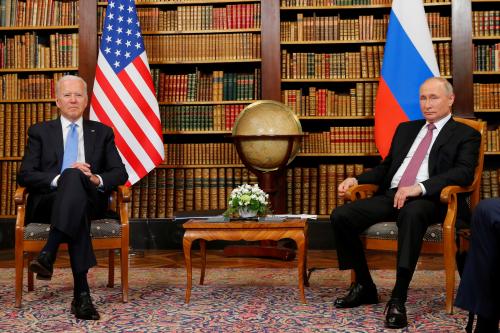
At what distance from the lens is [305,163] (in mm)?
6461

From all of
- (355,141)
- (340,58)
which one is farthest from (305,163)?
(340,58)

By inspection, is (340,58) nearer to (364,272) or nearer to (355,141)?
(355,141)

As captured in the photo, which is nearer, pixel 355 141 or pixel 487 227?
pixel 487 227

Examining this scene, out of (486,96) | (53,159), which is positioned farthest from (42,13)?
(486,96)

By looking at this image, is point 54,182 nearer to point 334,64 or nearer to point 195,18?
point 195,18

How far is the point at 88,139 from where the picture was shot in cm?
399

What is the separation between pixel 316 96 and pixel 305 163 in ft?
2.28

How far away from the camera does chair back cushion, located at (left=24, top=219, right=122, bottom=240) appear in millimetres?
3553

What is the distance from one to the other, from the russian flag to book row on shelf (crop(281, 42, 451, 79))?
523 mm

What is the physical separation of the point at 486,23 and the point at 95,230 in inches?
165

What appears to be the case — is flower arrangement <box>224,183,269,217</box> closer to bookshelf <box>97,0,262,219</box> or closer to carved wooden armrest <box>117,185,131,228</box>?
carved wooden armrest <box>117,185,131,228</box>

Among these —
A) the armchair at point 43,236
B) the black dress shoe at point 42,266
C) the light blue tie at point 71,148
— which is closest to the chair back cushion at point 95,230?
the armchair at point 43,236

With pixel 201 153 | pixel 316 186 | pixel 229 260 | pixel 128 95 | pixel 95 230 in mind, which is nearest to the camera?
pixel 95 230

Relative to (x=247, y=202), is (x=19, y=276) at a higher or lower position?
lower
